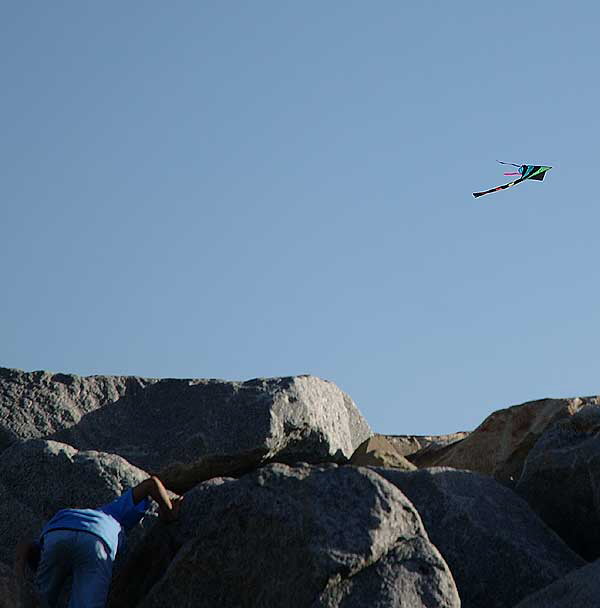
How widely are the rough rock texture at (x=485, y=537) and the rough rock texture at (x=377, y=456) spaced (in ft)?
4.34

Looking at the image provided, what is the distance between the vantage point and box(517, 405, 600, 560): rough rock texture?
795cm

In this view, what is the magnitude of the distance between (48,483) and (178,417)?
146 centimetres

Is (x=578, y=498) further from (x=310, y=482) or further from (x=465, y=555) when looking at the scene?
(x=310, y=482)

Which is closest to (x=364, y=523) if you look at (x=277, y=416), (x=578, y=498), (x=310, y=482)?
(x=310, y=482)

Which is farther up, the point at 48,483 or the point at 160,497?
the point at 48,483

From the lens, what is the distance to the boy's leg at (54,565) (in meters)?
6.73

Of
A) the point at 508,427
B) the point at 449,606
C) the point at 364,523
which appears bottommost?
the point at 449,606

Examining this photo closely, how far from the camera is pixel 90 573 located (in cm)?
674

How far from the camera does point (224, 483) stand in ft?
22.8

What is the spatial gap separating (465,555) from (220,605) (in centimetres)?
150

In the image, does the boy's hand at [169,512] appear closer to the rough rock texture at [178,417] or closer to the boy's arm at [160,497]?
the boy's arm at [160,497]

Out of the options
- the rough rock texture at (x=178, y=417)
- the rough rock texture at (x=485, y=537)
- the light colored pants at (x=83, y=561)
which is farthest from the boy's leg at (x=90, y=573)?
the rough rock texture at (x=178, y=417)

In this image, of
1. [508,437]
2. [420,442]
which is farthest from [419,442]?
[508,437]

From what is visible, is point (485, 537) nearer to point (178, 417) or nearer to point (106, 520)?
point (106, 520)
